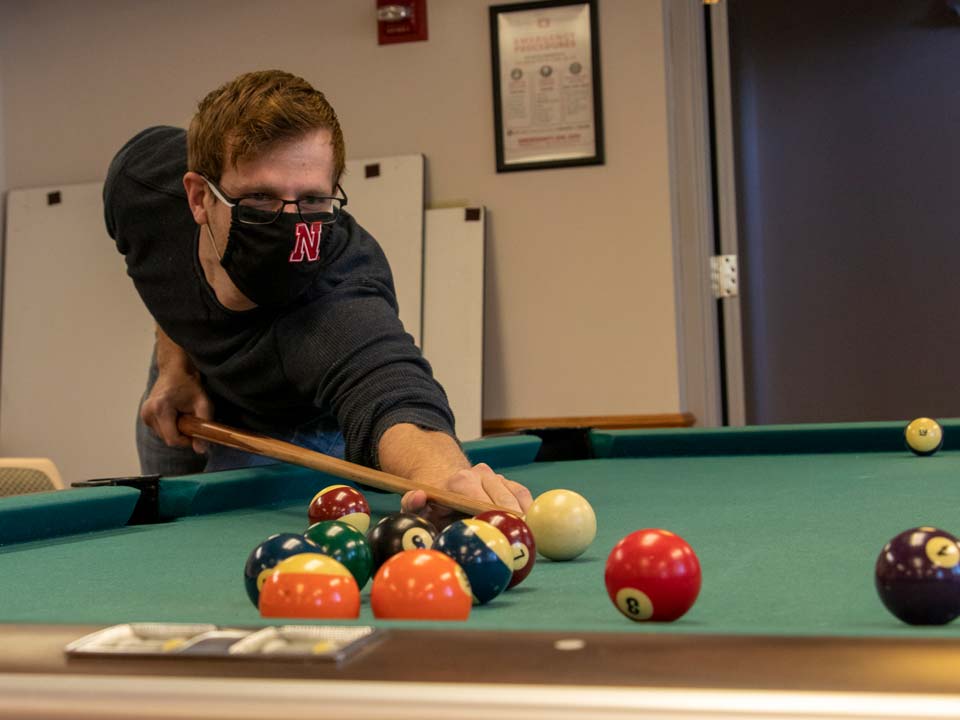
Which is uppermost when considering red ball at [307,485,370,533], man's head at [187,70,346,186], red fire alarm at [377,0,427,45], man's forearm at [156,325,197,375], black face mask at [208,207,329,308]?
red fire alarm at [377,0,427,45]

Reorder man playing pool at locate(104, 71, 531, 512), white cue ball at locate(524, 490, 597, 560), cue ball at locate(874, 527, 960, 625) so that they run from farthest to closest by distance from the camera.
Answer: man playing pool at locate(104, 71, 531, 512)
white cue ball at locate(524, 490, 597, 560)
cue ball at locate(874, 527, 960, 625)

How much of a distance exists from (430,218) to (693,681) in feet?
13.3

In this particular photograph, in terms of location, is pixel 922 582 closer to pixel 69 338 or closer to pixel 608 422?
pixel 608 422

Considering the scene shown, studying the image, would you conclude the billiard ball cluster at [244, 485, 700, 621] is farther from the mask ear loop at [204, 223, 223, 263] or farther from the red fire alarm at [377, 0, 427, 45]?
the red fire alarm at [377, 0, 427, 45]

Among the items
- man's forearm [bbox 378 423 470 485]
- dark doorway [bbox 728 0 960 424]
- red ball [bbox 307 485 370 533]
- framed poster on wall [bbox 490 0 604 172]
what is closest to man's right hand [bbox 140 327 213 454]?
man's forearm [bbox 378 423 470 485]

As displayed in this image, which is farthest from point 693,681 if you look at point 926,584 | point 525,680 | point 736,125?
point 736,125

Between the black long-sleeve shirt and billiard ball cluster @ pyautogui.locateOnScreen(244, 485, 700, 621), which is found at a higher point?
the black long-sleeve shirt

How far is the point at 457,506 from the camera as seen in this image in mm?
1604

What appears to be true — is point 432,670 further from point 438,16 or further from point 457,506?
point 438,16

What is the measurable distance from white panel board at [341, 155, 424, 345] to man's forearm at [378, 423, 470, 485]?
8.40 ft

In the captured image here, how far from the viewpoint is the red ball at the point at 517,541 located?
120 cm

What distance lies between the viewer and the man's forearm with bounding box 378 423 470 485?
1843 mm

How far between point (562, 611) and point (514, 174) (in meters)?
3.59

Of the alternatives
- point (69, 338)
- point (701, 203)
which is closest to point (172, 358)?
point (69, 338)
